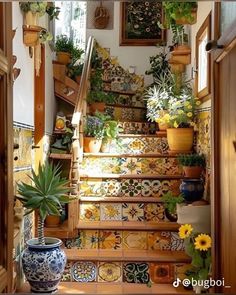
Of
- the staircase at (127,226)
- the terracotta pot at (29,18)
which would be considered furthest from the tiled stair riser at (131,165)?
the terracotta pot at (29,18)

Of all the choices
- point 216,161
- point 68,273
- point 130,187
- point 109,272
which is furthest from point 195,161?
point 216,161

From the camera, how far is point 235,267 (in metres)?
1.36

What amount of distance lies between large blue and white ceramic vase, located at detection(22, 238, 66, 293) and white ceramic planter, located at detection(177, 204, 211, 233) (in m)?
0.99

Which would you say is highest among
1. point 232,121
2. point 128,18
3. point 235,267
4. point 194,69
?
point 128,18

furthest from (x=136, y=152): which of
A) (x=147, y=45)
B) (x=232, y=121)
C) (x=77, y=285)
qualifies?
(x=232, y=121)

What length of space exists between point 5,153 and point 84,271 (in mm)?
2006

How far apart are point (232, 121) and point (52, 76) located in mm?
3713

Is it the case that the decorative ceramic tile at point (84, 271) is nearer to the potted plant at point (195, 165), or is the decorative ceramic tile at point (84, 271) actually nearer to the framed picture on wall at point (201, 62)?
the potted plant at point (195, 165)

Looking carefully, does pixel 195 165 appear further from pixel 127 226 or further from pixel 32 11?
pixel 32 11

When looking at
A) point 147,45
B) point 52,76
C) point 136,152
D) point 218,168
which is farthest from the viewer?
point 147,45

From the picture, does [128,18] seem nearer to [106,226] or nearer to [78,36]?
[78,36]

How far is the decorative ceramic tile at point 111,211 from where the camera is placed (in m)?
3.71

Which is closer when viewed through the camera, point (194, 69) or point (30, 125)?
point (30, 125)

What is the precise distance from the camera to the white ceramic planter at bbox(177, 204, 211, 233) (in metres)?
3.00
